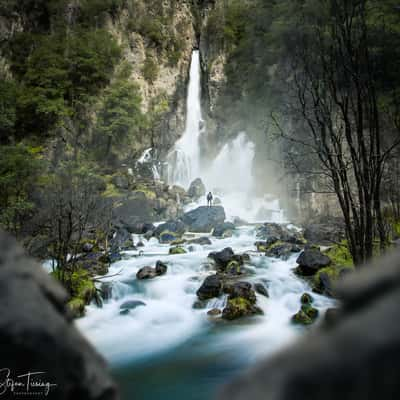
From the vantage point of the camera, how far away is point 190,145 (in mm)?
30391

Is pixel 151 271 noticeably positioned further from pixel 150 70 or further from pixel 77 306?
pixel 150 70

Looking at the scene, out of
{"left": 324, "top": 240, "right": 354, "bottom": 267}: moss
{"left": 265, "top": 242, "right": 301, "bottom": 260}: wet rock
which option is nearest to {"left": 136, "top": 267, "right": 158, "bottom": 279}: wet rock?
{"left": 265, "top": 242, "right": 301, "bottom": 260}: wet rock

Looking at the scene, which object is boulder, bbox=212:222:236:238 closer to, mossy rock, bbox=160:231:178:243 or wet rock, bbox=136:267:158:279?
mossy rock, bbox=160:231:178:243

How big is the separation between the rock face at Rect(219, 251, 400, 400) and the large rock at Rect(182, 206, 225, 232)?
1683cm

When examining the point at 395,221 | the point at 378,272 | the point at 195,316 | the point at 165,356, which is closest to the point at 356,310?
the point at 378,272

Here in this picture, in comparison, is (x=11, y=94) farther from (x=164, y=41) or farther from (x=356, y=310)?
(x=356, y=310)

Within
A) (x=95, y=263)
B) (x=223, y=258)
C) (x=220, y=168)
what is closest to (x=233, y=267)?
(x=223, y=258)

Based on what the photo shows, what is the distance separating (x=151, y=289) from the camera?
27.8ft

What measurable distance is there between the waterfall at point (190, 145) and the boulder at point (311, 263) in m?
A: 20.1

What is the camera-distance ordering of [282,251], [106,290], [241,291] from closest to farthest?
[241,291], [106,290], [282,251]

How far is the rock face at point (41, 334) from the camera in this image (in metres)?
1.15

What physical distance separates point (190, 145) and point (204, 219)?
1382cm

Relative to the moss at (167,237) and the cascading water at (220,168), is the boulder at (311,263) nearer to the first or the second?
the moss at (167,237)

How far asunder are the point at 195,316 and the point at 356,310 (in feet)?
21.9
